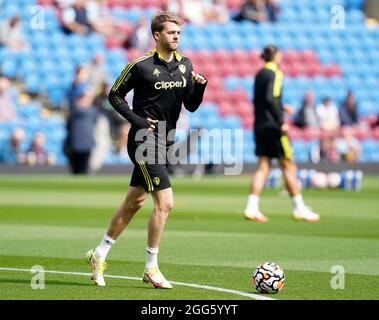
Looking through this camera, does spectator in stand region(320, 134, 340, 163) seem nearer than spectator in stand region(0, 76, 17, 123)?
No

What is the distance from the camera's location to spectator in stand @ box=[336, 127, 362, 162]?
33.2m

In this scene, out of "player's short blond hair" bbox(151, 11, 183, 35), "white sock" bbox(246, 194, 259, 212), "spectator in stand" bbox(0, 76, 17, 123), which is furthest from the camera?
"spectator in stand" bbox(0, 76, 17, 123)

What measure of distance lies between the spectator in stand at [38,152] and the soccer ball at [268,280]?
20621 mm

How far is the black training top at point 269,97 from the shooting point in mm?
16625

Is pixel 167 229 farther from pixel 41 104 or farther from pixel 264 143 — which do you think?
pixel 41 104

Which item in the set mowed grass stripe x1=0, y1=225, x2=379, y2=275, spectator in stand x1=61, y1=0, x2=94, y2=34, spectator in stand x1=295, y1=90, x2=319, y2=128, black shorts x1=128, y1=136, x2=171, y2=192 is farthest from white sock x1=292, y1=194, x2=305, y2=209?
spectator in stand x1=61, y1=0, x2=94, y2=34

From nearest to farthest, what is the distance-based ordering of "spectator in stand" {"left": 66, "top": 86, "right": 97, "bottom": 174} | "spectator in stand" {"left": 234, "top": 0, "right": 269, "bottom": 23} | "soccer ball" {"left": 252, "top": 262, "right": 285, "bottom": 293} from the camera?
"soccer ball" {"left": 252, "top": 262, "right": 285, "bottom": 293}, "spectator in stand" {"left": 66, "top": 86, "right": 97, "bottom": 174}, "spectator in stand" {"left": 234, "top": 0, "right": 269, "bottom": 23}

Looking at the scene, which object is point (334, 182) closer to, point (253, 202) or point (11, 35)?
point (253, 202)

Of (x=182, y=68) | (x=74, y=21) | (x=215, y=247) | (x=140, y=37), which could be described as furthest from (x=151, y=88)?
(x=74, y=21)

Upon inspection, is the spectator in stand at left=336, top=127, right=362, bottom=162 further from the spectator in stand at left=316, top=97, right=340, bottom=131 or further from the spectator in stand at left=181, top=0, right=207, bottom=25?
the spectator in stand at left=181, top=0, right=207, bottom=25

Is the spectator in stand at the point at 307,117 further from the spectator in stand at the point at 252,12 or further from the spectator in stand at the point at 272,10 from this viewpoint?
the spectator in stand at the point at 272,10

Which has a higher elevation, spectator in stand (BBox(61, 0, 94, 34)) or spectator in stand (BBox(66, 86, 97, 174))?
spectator in stand (BBox(61, 0, 94, 34))

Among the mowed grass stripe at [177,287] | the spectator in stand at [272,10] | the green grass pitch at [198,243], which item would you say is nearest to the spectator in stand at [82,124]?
the green grass pitch at [198,243]

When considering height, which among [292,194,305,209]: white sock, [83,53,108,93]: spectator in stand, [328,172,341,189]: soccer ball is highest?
[83,53,108,93]: spectator in stand
